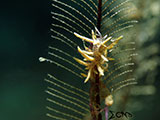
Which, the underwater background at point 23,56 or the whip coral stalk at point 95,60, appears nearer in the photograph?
the whip coral stalk at point 95,60

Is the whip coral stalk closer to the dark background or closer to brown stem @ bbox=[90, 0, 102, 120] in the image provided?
brown stem @ bbox=[90, 0, 102, 120]

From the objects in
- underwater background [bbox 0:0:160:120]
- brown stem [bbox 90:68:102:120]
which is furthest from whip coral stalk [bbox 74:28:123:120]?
underwater background [bbox 0:0:160:120]

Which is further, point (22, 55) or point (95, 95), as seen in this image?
point (22, 55)

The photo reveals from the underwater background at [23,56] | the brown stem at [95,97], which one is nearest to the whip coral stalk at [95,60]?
the brown stem at [95,97]

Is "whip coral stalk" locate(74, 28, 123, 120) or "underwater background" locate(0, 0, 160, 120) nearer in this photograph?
"whip coral stalk" locate(74, 28, 123, 120)

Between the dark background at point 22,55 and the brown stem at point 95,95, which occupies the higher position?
the dark background at point 22,55

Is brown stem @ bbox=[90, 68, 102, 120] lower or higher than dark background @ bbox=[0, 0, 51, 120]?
lower

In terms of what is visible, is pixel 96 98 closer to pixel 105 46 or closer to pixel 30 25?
pixel 105 46

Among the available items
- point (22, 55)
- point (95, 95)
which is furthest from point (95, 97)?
point (22, 55)

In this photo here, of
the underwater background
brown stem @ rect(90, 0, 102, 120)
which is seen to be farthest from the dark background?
brown stem @ rect(90, 0, 102, 120)

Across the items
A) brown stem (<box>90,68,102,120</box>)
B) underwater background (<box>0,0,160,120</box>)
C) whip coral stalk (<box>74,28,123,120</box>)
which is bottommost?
brown stem (<box>90,68,102,120</box>)

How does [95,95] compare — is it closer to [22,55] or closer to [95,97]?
[95,97]

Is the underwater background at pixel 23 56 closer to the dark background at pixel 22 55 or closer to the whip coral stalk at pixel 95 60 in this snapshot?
the dark background at pixel 22 55
